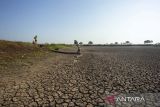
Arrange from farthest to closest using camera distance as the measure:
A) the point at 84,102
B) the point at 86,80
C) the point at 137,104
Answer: the point at 86,80, the point at 84,102, the point at 137,104

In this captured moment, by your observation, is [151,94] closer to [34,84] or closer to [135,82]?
[135,82]

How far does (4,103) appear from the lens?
19.1ft

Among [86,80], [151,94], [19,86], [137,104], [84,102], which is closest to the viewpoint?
[137,104]

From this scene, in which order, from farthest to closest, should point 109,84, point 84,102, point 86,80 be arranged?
point 86,80, point 109,84, point 84,102

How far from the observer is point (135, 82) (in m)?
8.58

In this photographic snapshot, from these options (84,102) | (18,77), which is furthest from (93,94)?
(18,77)

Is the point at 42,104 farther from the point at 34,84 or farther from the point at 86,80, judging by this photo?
the point at 86,80

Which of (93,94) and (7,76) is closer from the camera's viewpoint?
(93,94)

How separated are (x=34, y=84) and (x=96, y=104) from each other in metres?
3.59

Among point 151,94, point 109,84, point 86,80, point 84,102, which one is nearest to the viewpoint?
point 84,102

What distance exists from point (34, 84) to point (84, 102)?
124 inches

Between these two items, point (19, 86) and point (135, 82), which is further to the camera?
point (135, 82)

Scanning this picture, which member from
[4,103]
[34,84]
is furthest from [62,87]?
[4,103]

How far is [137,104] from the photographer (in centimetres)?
563
